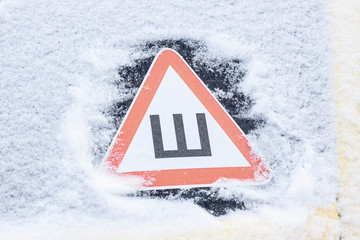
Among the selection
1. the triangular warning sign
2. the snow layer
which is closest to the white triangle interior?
the triangular warning sign

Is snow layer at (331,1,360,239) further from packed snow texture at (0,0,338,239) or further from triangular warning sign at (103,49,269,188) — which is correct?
triangular warning sign at (103,49,269,188)

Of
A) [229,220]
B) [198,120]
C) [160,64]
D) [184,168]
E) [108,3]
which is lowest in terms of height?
[229,220]

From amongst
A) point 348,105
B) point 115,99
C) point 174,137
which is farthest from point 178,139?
point 348,105

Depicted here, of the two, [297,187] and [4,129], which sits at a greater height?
[4,129]

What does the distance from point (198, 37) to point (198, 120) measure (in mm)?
252

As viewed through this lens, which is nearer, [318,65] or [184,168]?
[184,168]

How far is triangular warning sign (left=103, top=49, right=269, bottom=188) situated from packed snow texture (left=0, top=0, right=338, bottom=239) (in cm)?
4

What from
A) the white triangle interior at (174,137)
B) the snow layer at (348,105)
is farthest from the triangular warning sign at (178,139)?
the snow layer at (348,105)

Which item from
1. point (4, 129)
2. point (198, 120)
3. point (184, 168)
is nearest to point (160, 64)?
point (198, 120)

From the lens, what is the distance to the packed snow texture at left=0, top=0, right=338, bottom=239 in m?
1.03

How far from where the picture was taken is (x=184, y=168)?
3.52ft

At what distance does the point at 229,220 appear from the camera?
1.06m

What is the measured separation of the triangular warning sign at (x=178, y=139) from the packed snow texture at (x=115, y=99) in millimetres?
44

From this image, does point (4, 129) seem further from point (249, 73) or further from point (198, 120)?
point (249, 73)
